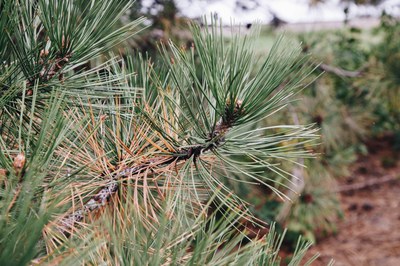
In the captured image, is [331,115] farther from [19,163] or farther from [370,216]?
[19,163]

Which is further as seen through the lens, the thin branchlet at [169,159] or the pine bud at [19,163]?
the thin branchlet at [169,159]

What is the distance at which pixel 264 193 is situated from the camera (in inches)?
93.6

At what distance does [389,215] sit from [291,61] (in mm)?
2460

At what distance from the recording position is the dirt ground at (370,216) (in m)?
2.40

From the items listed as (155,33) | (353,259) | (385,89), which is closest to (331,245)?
(353,259)

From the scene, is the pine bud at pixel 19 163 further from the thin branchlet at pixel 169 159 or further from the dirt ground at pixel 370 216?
the dirt ground at pixel 370 216

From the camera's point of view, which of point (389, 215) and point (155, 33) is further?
point (389, 215)

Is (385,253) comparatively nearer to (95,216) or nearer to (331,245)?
(331,245)

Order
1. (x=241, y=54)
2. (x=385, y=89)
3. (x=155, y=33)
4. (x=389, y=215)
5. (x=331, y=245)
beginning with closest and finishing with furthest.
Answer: (x=241, y=54), (x=155, y=33), (x=385, y=89), (x=331, y=245), (x=389, y=215)

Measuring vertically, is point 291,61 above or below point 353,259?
above

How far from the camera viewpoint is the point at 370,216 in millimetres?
2859

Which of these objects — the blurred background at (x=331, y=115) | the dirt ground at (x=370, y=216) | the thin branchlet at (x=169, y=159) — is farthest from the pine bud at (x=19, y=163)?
the dirt ground at (x=370, y=216)

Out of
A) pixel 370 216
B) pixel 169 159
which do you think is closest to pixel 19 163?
pixel 169 159

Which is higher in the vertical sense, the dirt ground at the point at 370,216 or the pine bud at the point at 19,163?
the pine bud at the point at 19,163
